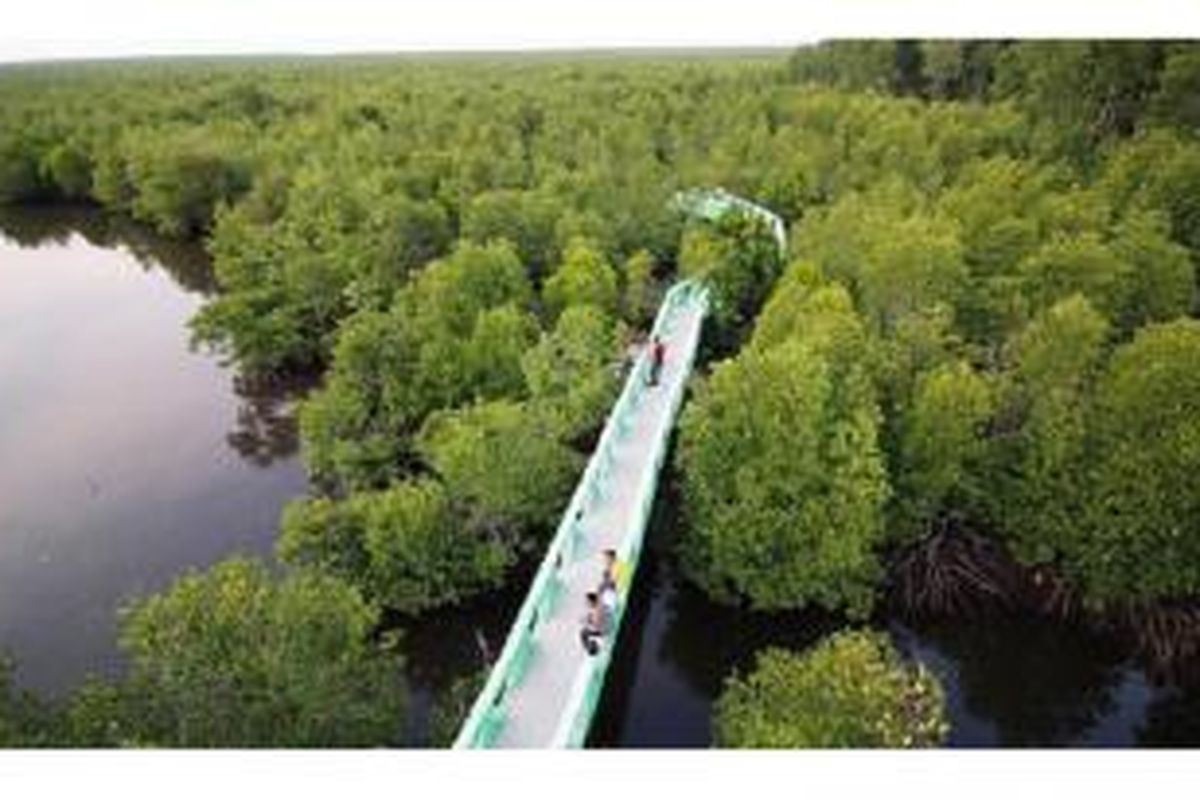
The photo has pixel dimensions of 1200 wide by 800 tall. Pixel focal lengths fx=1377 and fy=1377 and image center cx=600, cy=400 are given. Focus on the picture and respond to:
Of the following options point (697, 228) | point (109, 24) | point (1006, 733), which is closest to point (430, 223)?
point (697, 228)

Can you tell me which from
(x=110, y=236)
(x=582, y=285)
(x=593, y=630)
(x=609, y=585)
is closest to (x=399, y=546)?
(x=609, y=585)

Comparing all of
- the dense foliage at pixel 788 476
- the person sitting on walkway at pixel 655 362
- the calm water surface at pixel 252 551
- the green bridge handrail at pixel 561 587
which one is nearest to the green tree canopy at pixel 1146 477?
the calm water surface at pixel 252 551

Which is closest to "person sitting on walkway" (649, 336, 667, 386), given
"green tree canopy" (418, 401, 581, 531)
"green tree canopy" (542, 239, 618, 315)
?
"green tree canopy" (418, 401, 581, 531)

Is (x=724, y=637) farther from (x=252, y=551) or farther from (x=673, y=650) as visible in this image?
(x=252, y=551)

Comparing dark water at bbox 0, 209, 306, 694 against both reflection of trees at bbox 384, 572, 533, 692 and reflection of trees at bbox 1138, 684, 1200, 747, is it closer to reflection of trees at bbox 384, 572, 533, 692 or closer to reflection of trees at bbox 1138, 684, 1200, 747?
reflection of trees at bbox 384, 572, 533, 692
